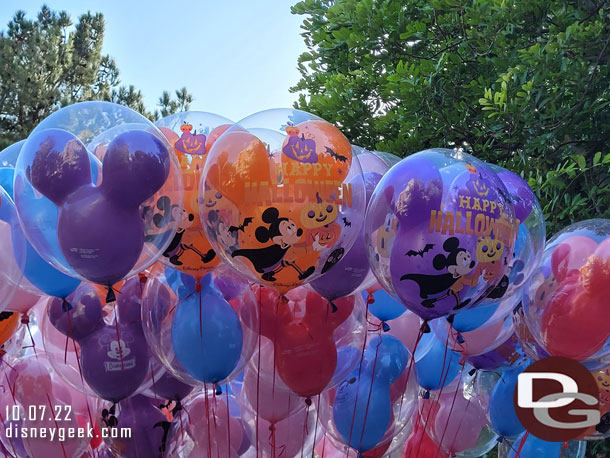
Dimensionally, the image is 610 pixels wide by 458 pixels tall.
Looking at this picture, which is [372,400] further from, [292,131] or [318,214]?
[292,131]

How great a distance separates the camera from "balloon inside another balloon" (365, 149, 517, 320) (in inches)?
95.0

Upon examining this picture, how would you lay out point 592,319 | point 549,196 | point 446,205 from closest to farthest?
point 446,205 < point 592,319 < point 549,196

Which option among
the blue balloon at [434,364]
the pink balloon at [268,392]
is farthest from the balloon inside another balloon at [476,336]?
the pink balloon at [268,392]

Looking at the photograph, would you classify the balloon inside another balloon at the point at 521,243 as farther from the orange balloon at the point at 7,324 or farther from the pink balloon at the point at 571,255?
the orange balloon at the point at 7,324

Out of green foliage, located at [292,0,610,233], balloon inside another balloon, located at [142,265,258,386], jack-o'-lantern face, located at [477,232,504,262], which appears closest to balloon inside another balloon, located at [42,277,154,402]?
balloon inside another balloon, located at [142,265,258,386]

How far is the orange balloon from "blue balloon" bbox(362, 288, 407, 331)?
5.22ft

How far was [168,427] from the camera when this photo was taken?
324 cm

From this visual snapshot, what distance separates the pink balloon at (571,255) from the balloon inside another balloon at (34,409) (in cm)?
228

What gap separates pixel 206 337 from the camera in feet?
8.91

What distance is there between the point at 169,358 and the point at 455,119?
363 centimetres

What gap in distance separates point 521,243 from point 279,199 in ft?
3.48

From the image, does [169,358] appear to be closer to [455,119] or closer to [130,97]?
[455,119]

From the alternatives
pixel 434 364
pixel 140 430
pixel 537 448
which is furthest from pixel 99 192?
pixel 537 448

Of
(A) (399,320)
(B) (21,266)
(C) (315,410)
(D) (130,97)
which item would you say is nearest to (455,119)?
(A) (399,320)
